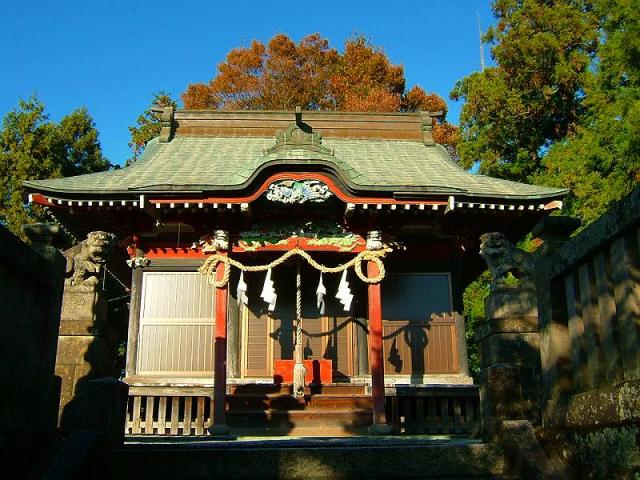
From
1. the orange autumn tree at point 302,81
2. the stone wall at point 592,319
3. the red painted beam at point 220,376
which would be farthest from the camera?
the orange autumn tree at point 302,81

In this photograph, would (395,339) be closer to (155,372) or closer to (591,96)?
(155,372)

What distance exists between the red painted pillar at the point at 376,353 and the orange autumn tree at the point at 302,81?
63.6 feet

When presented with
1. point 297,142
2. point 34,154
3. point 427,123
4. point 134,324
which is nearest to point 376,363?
point 297,142

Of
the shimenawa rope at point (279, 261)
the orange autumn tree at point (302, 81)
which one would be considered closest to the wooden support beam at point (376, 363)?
the shimenawa rope at point (279, 261)

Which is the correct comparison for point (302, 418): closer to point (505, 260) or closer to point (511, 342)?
point (505, 260)

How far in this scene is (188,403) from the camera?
11031mm

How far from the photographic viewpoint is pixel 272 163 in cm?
1094

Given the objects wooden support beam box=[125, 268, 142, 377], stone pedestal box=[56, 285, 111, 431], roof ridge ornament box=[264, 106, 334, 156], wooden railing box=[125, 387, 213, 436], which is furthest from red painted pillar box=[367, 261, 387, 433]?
stone pedestal box=[56, 285, 111, 431]

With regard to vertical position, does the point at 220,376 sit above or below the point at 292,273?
below

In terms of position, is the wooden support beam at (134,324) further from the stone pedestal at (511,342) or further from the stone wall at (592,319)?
the stone wall at (592,319)

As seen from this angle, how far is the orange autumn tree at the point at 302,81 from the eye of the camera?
30.3 metres

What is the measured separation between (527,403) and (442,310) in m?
7.37

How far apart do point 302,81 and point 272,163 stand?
21.2 metres

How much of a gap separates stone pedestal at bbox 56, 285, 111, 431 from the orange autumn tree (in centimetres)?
2348
